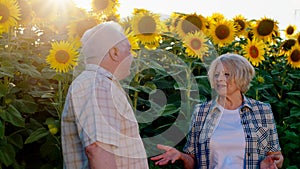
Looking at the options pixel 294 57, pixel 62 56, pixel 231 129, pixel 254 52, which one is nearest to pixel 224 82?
pixel 231 129

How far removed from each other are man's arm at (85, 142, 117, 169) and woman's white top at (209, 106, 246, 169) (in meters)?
1.22

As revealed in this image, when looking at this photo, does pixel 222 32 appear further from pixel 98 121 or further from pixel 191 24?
pixel 98 121

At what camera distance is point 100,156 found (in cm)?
227

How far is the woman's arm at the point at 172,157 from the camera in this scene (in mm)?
3086

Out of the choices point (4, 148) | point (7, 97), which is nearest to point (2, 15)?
point (7, 97)

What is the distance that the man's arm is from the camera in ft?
7.38

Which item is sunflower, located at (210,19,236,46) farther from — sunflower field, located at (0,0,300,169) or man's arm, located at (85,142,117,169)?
man's arm, located at (85,142,117,169)

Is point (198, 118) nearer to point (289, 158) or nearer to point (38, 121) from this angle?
point (38, 121)

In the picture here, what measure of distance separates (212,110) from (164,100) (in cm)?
57

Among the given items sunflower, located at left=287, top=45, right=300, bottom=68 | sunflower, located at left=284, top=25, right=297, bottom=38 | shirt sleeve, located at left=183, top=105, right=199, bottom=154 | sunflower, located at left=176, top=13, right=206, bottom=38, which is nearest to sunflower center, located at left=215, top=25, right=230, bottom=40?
sunflower, located at left=176, top=13, right=206, bottom=38

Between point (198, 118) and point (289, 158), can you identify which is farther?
point (289, 158)

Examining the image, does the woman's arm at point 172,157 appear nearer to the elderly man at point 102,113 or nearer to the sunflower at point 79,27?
the elderly man at point 102,113

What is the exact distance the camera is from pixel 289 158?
15.3 ft

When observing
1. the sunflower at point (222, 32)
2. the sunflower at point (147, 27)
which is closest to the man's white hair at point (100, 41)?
the sunflower at point (147, 27)
